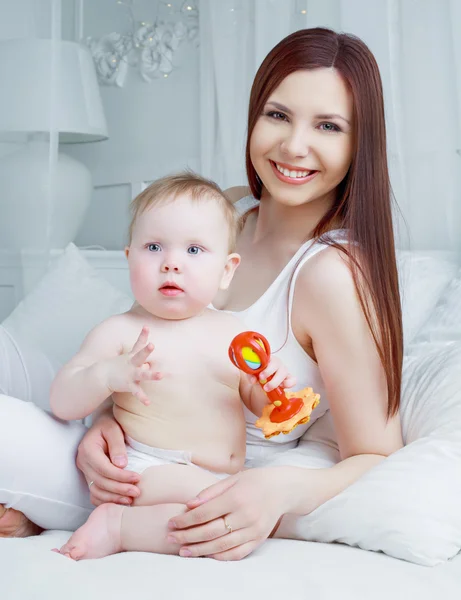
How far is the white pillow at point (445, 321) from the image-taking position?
1629 mm

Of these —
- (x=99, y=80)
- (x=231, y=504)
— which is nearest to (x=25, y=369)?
(x=231, y=504)

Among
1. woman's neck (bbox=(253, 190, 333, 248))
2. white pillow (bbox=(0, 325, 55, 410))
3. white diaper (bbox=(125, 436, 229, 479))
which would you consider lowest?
white diaper (bbox=(125, 436, 229, 479))

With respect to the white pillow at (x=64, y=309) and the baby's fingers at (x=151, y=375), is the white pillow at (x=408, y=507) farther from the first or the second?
the white pillow at (x=64, y=309)

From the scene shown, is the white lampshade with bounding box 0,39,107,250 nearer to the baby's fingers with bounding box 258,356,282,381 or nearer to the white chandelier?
the white chandelier

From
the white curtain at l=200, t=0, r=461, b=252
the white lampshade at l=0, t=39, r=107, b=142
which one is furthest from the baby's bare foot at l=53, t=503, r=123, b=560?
the white lampshade at l=0, t=39, r=107, b=142

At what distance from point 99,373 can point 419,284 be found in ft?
3.06

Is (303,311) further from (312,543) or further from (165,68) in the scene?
(165,68)

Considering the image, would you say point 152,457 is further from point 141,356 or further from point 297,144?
point 297,144

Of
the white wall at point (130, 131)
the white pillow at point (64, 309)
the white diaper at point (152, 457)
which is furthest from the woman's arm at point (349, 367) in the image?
the white wall at point (130, 131)

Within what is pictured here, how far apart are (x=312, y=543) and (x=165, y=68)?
2.22 meters

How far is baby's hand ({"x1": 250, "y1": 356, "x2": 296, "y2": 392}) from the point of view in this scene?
1.14 m

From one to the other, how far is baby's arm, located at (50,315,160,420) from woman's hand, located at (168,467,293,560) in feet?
0.54

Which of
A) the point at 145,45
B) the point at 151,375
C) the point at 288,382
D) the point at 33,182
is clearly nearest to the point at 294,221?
the point at 288,382

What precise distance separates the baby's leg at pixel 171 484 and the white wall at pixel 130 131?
1.83 m
